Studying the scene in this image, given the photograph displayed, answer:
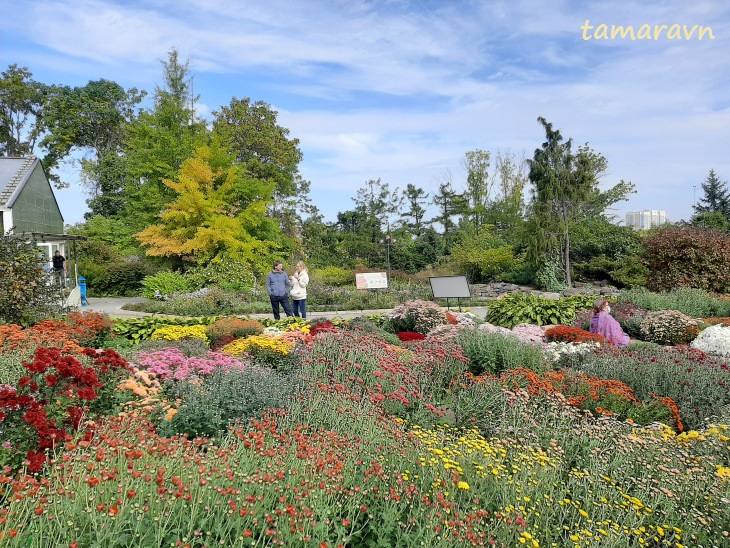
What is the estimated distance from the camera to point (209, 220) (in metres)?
20.8

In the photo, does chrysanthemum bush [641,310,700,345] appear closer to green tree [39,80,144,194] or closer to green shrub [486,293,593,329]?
green shrub [486,293,593,329]

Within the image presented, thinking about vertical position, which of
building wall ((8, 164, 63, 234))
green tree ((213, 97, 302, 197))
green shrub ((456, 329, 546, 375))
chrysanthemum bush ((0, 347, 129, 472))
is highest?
green tree ((213, 97, 302, 197))

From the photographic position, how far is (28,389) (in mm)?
3334

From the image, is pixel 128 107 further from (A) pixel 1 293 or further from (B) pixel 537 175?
(A) pixel 1 293

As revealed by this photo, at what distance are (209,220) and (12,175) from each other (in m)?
8.38

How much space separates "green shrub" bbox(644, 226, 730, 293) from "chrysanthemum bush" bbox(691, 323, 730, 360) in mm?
8220

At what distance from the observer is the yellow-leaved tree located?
20.6 m

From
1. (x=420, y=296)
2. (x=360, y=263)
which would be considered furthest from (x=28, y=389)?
(x=360, y=263)

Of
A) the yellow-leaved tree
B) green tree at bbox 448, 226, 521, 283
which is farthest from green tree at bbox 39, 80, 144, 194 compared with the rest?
green tree at bbox 448, 226, 521, 283

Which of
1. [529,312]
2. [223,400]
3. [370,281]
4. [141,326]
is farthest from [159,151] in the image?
[223,400]

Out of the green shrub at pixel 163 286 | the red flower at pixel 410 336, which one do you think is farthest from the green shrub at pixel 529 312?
the green shrub at pixel 163 286

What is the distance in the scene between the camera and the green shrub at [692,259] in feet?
52.7

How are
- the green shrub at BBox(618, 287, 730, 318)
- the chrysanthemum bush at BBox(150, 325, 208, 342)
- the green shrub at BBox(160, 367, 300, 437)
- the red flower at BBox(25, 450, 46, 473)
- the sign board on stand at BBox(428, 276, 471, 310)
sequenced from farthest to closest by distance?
the sign board on stand at BBox(428, 276, 471, 310) → the green shrub at BBox(618, 287, 730, 318) → the chrysanthemum bush at BBox(150, 325, 208, 342) → the green shrub at BBox(160, 367, 300, 437) → the red flower at BBox(25, 450, 46, 473)

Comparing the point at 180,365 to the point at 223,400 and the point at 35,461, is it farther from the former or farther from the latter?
the point at 35,461
